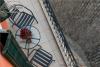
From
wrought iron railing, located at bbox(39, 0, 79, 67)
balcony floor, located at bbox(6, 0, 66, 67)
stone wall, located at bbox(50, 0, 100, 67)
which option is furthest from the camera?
stone wall, located at bbox(50, 0, 100, 67)

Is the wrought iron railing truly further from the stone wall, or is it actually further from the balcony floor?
the stone wall

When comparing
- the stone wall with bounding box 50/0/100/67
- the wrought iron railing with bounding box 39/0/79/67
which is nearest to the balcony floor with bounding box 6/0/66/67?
the wrought iron railing with bounding box 39/0/79/67

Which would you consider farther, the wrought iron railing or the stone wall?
the stone wall

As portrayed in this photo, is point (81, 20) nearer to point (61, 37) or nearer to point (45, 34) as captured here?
point (61, 37)

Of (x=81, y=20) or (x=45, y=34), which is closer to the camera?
(x=45, y=34)

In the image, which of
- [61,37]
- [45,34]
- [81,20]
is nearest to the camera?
[61,37]

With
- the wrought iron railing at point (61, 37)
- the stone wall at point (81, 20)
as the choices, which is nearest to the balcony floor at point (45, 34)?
the wrought iron railing at point (61, 37)

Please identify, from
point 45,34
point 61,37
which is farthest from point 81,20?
point 45,34
